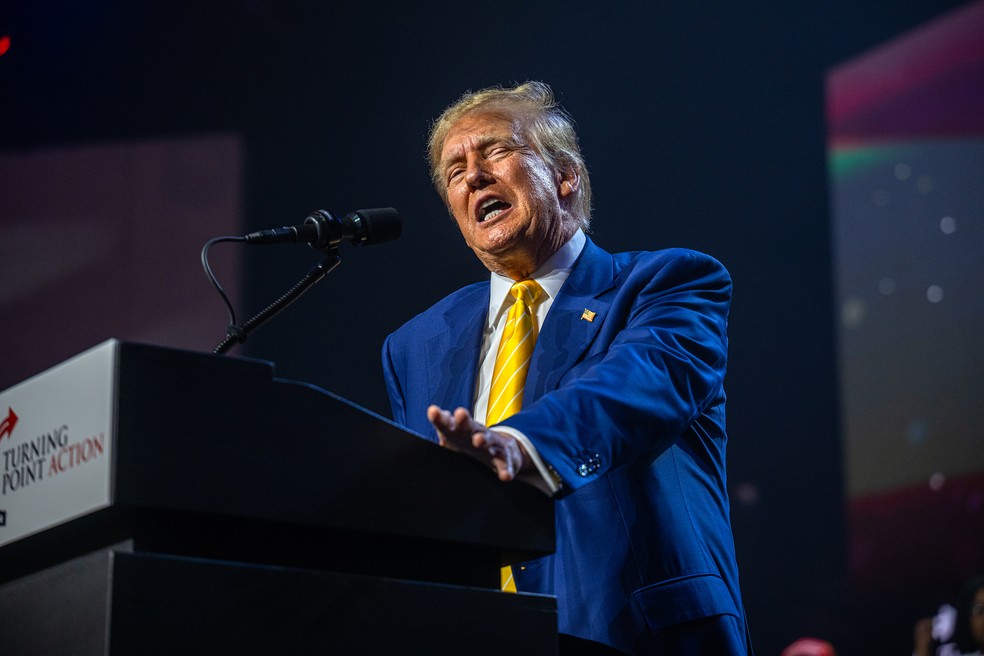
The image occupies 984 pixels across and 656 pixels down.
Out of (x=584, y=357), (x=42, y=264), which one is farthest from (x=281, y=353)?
(x=584, y=357)

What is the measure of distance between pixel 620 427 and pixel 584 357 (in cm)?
45

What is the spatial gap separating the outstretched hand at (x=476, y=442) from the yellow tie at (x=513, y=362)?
1.97 ft

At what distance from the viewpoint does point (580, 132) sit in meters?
4.88

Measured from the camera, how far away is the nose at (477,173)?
2.56 meters

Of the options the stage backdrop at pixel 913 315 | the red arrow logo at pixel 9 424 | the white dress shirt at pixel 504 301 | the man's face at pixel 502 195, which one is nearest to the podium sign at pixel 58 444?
the red arrow logo at pixel 9 424

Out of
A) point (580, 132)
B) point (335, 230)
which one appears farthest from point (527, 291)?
point (580, 132)

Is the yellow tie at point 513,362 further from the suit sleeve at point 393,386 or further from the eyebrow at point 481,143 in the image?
the eyebrow at point 481,143

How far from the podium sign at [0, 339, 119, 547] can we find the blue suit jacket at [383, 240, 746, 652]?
52cm

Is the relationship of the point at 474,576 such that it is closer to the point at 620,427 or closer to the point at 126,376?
the point at 620,427

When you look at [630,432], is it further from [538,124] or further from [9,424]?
[538,124]

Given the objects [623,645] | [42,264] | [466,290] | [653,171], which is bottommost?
[623,645]

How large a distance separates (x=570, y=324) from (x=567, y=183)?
2.28ft

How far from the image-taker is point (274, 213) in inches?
182

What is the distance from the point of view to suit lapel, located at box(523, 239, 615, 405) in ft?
6.65
